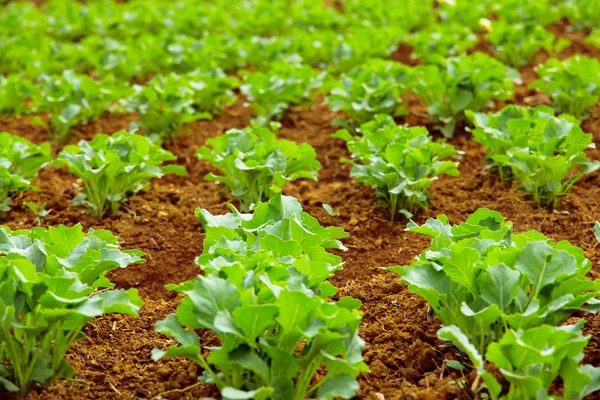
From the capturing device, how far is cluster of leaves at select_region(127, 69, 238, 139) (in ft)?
19.5

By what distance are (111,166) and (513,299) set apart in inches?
103

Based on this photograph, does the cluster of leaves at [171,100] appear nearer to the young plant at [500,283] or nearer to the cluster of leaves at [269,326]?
the cluster of leaves at [269,326]

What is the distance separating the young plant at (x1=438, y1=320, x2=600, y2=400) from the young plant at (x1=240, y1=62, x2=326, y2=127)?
3.73m

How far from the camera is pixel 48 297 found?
2752mm

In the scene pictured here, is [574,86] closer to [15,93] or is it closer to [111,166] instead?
[111,166]

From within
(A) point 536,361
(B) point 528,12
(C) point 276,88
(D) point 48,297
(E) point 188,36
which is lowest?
(E) point 188,36

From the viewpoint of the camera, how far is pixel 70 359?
3291 millimetres

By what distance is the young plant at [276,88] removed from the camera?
6.19 m

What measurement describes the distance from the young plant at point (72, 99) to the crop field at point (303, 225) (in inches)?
0.8

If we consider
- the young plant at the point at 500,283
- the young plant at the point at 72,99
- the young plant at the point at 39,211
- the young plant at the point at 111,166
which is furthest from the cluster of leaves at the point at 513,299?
the young plant at the point at 72,99

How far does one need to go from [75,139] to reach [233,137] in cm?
219

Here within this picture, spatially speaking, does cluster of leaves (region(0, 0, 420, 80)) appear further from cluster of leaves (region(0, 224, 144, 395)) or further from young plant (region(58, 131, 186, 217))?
cluster of leaves (region(0, 224, 144, 395))

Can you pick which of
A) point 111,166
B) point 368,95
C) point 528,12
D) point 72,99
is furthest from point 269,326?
point 528,12

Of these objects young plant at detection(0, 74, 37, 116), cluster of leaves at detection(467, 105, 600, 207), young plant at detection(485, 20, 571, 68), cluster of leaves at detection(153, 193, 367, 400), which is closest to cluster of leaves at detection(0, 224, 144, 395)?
cluster of leaves at detection(153, 193, 367, 400)
